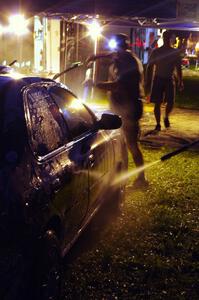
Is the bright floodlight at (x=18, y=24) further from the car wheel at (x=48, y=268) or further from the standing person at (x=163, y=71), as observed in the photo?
the car wheel at (x=48, y=268)

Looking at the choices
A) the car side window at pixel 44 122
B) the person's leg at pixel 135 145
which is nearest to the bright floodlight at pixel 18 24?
the person's leg at pixel 135 145

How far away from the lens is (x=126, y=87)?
20.5ft

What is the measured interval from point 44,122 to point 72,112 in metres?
0.80

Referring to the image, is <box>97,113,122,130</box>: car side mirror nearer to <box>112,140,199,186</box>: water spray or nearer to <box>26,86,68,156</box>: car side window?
<box>26,86,68,156</box>: car side window

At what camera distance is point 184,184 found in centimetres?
684

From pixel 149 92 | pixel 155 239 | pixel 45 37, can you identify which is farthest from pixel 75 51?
pixel 155 239

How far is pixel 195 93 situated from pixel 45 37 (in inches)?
272

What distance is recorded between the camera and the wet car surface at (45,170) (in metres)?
2.82

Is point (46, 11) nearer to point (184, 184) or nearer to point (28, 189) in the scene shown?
point (184, 184)

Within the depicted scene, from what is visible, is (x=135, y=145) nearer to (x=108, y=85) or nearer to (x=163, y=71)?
(x=108, y=85)

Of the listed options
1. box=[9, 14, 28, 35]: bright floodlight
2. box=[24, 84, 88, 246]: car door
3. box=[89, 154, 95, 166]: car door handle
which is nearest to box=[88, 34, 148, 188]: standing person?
box=[89, 154, 95, 166]: car door handle

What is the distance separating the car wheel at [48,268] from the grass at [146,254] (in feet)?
1.87

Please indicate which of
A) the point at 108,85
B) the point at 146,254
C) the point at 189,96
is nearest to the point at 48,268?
the point at 146,254

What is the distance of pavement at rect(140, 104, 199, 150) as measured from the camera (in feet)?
30.8
